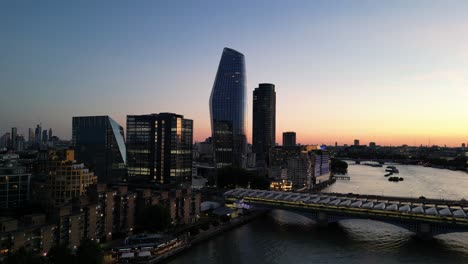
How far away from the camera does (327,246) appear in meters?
28.7

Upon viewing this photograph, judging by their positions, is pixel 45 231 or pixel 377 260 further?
pixel 377 260

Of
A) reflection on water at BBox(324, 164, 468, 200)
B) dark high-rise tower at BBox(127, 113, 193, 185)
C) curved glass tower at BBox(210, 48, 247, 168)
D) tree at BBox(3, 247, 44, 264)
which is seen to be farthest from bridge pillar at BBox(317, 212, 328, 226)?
curved glass tower at BBox(210, 48, 247, 168)

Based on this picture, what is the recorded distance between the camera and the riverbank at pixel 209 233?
79.7 ft

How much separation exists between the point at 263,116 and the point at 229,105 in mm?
68809

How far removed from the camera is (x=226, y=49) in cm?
11306

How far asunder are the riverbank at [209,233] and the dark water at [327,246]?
17.6 inches

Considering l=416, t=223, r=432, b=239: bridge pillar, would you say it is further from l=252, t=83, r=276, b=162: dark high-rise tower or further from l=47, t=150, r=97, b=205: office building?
l=252, t=83, r=276, b=162: dark high-rise tower

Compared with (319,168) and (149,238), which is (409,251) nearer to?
(149,238)

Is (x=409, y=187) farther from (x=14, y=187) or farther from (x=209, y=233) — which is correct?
(x=14, y=187)

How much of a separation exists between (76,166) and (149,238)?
56.7 ft

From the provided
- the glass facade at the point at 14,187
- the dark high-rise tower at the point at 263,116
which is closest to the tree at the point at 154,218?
the glass facade at the point at 14,187

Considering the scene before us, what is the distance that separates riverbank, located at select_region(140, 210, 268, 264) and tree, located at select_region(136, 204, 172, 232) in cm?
256

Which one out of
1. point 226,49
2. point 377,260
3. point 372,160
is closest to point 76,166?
point 377,260

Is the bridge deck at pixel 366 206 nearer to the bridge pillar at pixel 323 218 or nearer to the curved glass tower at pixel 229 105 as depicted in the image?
the bridge pillar at pixel 323 218
